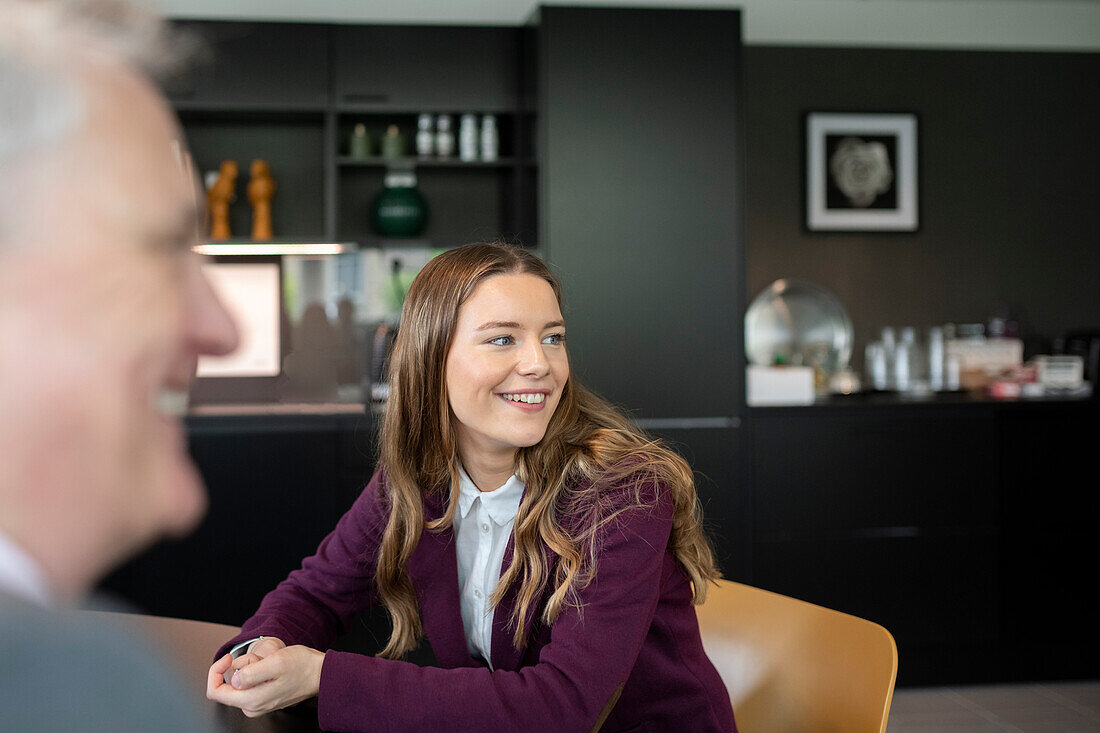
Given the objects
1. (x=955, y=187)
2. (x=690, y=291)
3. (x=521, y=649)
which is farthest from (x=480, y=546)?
(x=955, y=187)

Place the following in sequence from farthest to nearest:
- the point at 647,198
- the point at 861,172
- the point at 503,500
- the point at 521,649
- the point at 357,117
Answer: the point at 861,172
the point at 357,117
the point at 647,198
the point at 503,500
the point at 521,649

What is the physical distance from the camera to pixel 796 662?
1.49 meters

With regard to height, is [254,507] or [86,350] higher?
[86,350]

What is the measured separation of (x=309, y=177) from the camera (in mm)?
4012

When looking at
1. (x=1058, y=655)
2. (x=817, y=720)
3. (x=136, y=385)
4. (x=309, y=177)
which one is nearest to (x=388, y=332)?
(x=309, y=177)

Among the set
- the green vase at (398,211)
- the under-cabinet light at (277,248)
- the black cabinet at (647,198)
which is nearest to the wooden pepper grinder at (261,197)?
the under-cabinet light at (277,248)

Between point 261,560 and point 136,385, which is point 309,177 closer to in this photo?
point 261,560

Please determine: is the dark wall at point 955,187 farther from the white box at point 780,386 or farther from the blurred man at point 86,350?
the blurred man at point 86,350

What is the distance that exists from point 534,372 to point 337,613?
51 centimetres

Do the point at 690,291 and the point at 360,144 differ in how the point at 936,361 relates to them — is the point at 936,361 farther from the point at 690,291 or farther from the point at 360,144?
Result: the point at 360,144

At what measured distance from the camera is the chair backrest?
135 centimetres

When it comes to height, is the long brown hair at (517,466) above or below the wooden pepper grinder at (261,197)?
below

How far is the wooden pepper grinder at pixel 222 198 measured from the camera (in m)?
3.81

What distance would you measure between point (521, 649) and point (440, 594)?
0.16 metres
